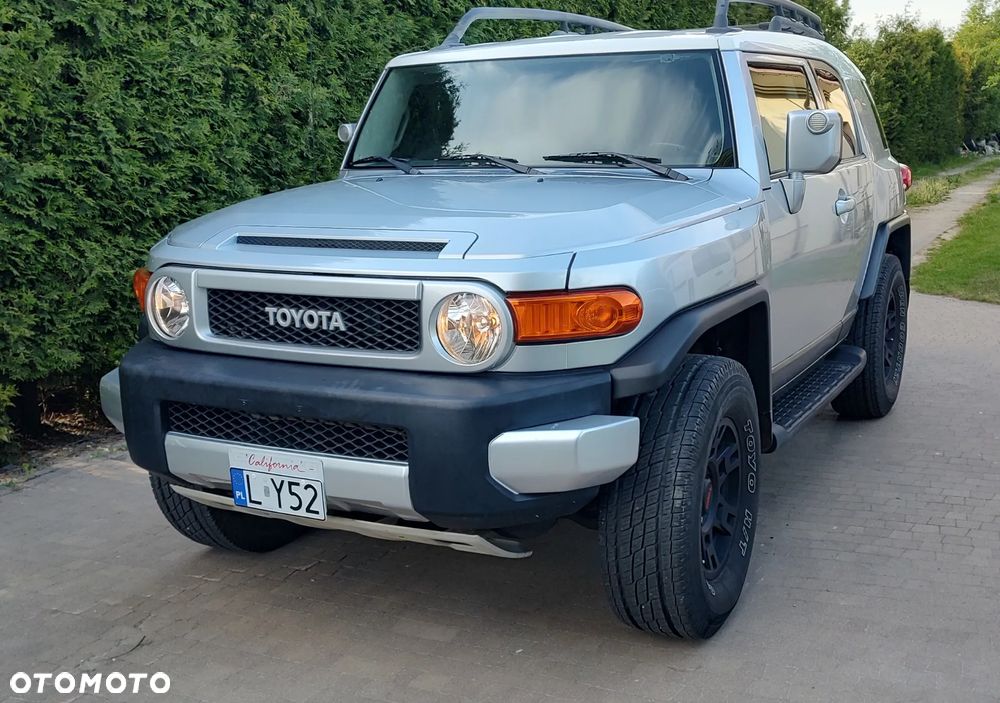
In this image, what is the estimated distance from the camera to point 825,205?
495cm

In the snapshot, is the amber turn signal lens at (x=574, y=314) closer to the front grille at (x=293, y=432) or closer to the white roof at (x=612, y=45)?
the front grille at (x=293, y=432)

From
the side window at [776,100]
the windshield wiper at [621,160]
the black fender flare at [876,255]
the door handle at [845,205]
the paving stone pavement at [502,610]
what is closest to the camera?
the paving stone pavement at [502,610]

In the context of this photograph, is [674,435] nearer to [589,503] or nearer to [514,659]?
[589,503]

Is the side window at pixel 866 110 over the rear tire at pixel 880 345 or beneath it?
over

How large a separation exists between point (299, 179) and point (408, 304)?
4440 millimetres

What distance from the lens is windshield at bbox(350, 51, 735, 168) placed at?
13.9 ft

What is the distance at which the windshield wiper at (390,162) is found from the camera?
454 centimetres

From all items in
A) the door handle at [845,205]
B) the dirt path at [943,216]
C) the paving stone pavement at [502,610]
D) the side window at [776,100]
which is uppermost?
the side window at [776,100]

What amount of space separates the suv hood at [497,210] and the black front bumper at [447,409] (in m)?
0.40

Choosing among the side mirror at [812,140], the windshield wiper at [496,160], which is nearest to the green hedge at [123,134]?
the windshield wiper at [496,160]

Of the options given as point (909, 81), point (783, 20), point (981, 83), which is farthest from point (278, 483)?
point (981, 83)

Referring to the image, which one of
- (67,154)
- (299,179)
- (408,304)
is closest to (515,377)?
(408,304)

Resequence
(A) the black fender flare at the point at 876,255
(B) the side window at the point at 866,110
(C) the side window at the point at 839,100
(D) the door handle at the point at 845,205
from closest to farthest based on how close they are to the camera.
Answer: (D) the door handle at the point at 845,205 → (C) the side window at the point at 839,100 → (A) the black fender flare at the point at 876,255 → (B) the side window at the point at 866,110

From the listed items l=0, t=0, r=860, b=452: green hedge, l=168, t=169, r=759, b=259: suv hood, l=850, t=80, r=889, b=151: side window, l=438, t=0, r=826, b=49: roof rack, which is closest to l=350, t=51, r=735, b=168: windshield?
l=168, t=169, r=759, b=259: suv hood
